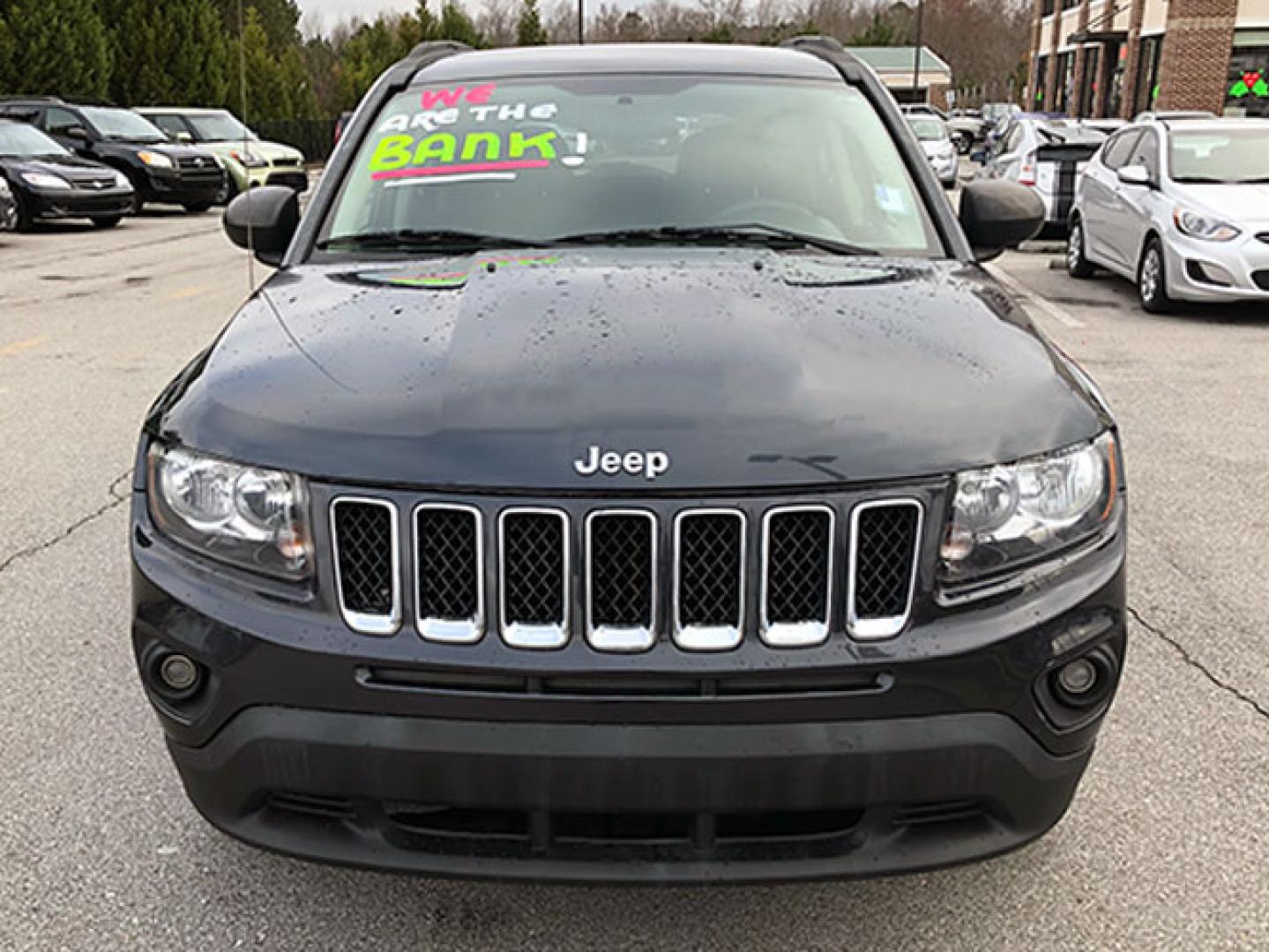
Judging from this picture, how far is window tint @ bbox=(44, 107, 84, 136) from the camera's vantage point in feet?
71.9

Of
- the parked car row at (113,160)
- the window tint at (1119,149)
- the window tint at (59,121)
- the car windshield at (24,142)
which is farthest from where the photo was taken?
the window tint at (59,121)

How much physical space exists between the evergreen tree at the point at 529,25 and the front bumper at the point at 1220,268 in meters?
44.4

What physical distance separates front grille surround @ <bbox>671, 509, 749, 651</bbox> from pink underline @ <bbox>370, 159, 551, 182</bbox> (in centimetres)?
172

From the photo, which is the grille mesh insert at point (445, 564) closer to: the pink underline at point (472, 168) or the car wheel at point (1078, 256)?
the pink underline at point (472, 168)

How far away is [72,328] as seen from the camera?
401 inches

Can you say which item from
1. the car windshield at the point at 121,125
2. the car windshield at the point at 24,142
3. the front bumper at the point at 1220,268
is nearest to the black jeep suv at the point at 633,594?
the front bumper at the point at 1220,268

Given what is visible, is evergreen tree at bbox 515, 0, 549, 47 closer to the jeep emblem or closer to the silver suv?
the silver suv

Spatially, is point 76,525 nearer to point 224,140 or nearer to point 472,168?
point 472,168

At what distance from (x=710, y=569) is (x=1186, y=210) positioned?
32.0 ft

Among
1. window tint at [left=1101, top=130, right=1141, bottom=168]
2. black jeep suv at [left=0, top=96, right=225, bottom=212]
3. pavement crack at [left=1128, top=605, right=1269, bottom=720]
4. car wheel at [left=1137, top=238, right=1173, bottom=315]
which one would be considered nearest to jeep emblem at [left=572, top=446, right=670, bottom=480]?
pavement crack at [left=1128, top=605, right=1269, bottom=720]

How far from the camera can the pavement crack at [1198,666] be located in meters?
3.59

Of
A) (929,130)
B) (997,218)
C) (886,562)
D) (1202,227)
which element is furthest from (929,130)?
(886,562)

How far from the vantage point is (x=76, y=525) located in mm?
5180

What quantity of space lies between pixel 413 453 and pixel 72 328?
908 cm
